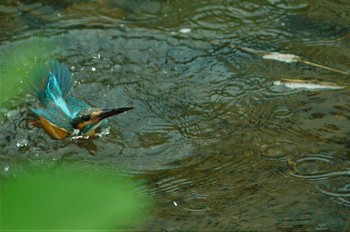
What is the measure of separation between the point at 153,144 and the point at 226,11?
181 cm

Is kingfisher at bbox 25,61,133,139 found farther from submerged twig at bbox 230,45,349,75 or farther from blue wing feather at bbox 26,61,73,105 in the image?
submerged twig at bbox 230,45,349,75

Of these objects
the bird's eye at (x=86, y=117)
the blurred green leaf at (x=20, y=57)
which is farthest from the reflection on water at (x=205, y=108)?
the bird's eye at (x=86, y=117)

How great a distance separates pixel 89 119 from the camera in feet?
12.7

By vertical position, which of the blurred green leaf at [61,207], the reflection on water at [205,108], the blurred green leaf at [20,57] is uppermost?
the blurred green leaf at [61,207]

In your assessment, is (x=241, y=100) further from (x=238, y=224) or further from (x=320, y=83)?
(x=238, y=224)

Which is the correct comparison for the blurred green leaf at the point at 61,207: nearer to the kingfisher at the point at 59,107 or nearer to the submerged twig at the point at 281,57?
the kingfisher at the point at 59,107

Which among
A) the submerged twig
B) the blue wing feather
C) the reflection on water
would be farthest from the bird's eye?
the submerged twig

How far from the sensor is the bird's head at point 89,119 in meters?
3.85

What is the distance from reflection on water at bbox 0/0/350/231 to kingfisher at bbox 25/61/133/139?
89mm

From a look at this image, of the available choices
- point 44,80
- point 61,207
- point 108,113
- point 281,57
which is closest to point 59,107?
point 44,80

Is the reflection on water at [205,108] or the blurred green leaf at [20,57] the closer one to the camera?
the reflection on water at [205,108]

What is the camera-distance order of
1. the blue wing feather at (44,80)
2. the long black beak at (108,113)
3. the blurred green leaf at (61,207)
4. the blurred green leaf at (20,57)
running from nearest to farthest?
the blurred green leaf at (61,207), the long black beak at (108,113), the blue wing feather at (44,80), the blurred green leaf at (20,57)

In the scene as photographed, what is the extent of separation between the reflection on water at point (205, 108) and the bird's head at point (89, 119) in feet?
0.26

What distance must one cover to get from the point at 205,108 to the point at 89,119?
793 millimetres
